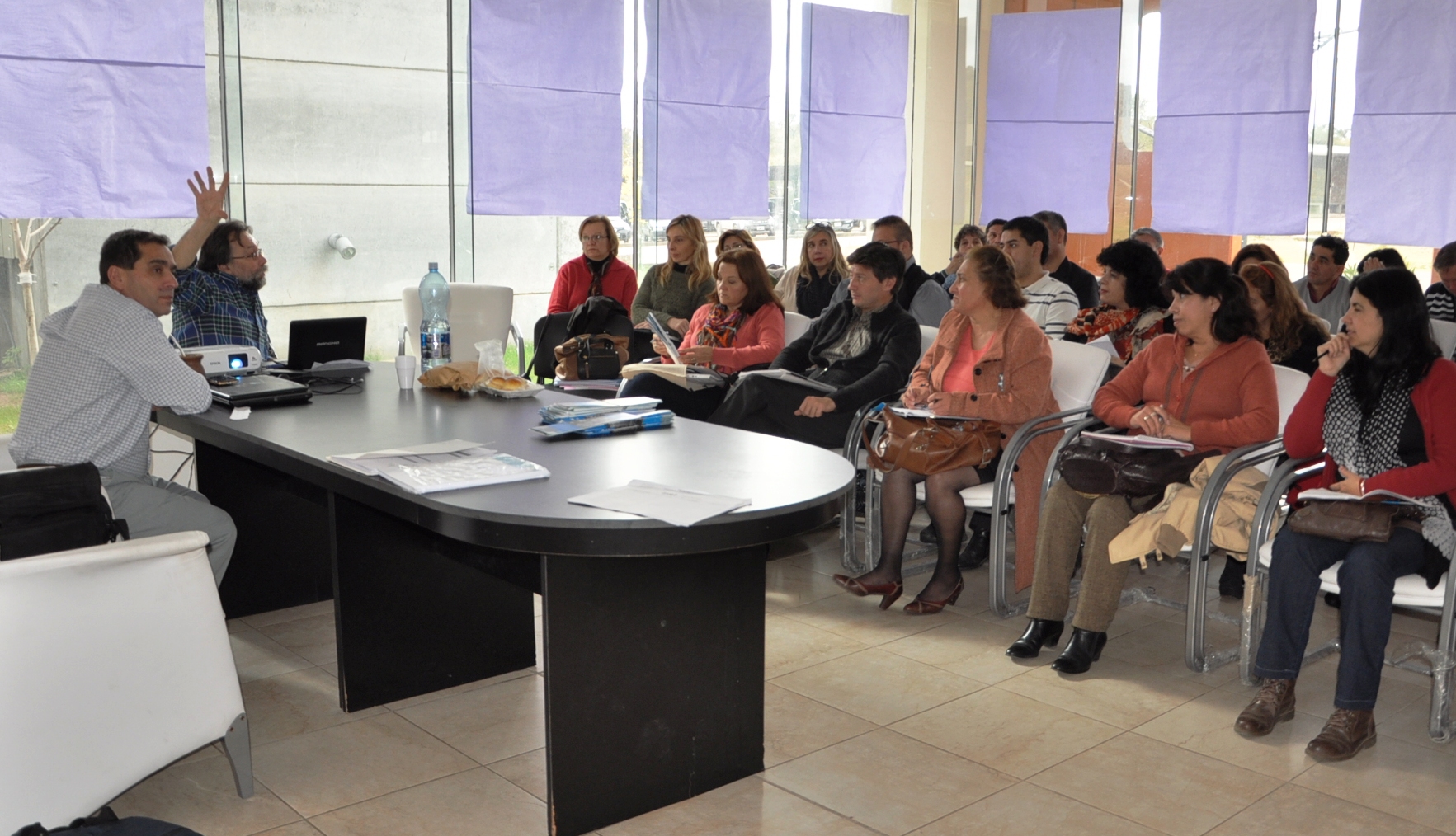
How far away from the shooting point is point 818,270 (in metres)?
6.74

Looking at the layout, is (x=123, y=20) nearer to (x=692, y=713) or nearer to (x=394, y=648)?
(x=394, y=648)

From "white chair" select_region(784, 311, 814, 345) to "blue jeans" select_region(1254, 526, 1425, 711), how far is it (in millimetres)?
2522

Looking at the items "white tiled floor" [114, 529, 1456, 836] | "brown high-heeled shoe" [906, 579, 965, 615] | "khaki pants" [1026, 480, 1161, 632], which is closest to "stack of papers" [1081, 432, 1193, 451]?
"khaki pants" [1026, 480, 1161, 632]

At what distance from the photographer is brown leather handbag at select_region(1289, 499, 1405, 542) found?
3141 millimetres

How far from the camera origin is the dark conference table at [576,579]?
98.6 inches

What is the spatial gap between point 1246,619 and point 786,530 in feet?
5.64

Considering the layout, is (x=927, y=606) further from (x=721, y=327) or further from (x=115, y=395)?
(x=115, y=395)

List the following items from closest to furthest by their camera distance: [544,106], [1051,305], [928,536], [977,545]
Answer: [977,545]
[928,536]
[1051,305]
[544,106]

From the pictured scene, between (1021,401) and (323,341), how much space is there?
2.43 m

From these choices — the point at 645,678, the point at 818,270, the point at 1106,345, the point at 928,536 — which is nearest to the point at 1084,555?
the point at 1106,345

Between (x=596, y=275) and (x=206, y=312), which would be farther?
(x=596, y=275)

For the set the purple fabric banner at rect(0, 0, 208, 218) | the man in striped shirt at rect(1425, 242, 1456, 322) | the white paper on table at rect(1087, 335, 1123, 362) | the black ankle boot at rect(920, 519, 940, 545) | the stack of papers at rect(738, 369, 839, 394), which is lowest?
the black ankle boot at rect(920, 519, 940, 545)

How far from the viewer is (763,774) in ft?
9.93

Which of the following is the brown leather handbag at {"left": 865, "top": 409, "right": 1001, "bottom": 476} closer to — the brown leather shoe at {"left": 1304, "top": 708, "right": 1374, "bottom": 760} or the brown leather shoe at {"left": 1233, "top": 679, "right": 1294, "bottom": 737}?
the brown leather shoe at {"left": 1233, "top": 679, "right": 1294, "bottom": 737}
